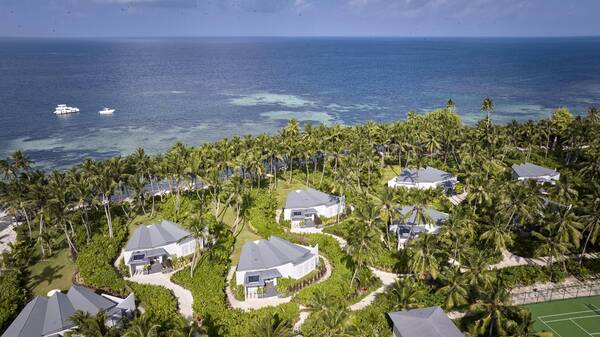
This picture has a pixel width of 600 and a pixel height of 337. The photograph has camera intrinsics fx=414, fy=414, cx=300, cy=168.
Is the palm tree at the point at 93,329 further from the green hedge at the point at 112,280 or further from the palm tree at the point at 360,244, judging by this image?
the palm tree at the point at 360,244

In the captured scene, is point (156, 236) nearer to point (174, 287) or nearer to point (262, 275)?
point (174, 287)

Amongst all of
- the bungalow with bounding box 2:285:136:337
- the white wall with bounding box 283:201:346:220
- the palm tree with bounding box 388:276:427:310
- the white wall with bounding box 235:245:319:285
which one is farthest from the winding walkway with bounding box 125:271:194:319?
the palm tree with bounding box 388:276:427:310

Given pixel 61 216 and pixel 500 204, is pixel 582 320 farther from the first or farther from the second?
pixel 61 216

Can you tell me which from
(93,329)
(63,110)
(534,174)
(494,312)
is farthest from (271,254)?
(63,110)

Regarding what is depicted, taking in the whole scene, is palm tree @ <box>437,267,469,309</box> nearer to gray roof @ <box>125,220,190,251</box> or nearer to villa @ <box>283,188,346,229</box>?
villa @ <box>283,188,346,229</box>

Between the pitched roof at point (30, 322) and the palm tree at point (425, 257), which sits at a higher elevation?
the palm tree at point (425, 257)

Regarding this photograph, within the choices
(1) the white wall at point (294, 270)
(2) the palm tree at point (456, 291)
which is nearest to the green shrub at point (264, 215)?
(1) the white wall at point (294, 270)
